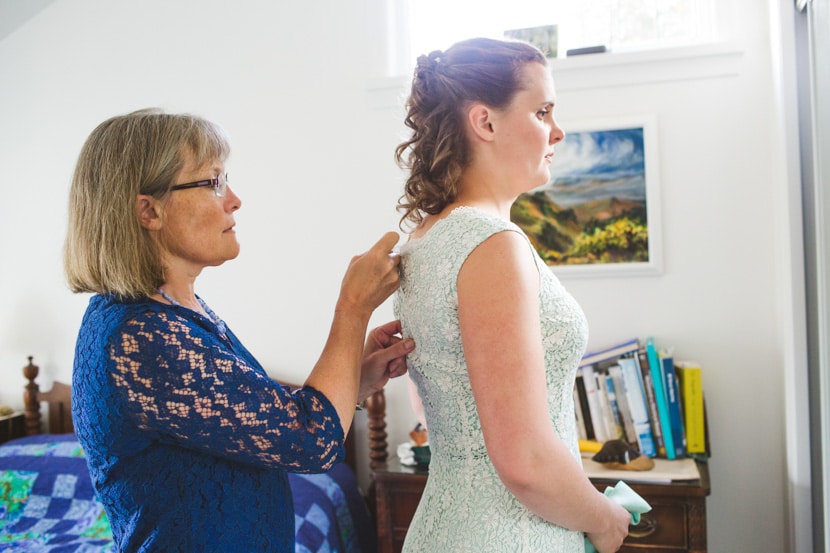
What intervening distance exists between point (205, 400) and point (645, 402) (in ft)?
5.75

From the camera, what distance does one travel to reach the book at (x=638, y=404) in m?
2.35

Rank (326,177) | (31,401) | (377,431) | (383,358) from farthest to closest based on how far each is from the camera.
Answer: (31,401) < (326,177) < (377,431) < (383,358)

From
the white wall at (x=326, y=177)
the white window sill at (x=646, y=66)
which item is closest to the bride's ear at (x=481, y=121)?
the white wall at (x=326, y=177)

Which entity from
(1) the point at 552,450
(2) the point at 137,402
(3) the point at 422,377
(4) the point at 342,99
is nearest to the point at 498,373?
(1) the point at 552,450

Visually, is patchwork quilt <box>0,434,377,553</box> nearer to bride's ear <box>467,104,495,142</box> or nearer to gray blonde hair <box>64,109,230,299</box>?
gray blonde hair <box>64,109,230,299</box>

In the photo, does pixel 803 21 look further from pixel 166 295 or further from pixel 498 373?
pixel 166 295

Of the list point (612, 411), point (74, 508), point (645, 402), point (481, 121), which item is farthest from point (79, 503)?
point (481, 121)

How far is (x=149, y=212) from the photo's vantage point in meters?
1.12

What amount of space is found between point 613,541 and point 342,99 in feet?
7.07

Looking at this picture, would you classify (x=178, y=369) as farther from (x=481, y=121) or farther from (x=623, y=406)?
(x=623, y=406)

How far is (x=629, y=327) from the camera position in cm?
255

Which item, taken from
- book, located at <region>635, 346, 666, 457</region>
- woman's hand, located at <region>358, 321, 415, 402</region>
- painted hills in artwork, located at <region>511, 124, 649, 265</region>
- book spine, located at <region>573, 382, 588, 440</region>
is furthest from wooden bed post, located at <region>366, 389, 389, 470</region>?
woman's hand, located at <region>358, 321, 415, 402</region>

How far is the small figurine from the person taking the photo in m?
2.19

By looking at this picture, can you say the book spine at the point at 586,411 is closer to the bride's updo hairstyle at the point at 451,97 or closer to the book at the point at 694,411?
the book at the point at 694,411
